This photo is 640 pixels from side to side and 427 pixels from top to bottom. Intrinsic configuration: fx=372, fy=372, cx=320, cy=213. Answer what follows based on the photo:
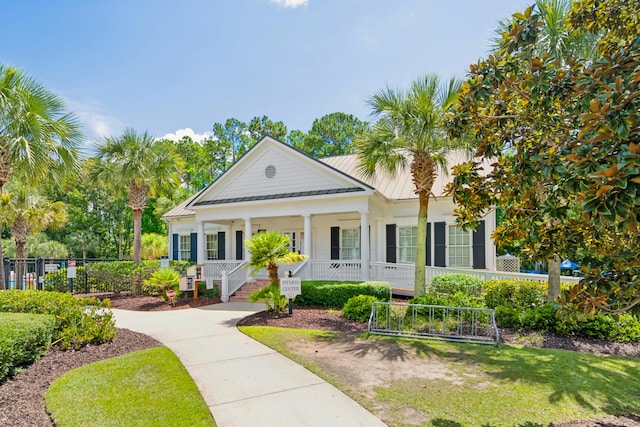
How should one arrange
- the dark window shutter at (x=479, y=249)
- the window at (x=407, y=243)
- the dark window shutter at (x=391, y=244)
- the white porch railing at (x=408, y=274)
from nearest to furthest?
the white porch railing at (x=408, y=274), the dark window shutter at (x=479, y=249), the window at (x=407, y=243), the dark window shutter at (x=391, y=244)

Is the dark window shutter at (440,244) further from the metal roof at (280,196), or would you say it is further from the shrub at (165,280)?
the shrub at (165,280)

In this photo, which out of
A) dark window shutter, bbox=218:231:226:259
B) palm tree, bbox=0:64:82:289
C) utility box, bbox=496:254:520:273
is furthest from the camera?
dark window shutter, bbox=218:231:226:259

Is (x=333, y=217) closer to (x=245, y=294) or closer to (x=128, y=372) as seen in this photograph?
(x=245, y=294)

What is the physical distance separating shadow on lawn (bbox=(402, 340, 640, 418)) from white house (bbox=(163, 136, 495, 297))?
7161 millimetres

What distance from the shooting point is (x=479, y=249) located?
49.9 ft

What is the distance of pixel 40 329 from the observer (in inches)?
269

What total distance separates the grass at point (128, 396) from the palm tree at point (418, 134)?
793cm

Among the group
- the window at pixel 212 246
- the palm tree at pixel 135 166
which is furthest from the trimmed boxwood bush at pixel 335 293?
the window at pixel 212 246

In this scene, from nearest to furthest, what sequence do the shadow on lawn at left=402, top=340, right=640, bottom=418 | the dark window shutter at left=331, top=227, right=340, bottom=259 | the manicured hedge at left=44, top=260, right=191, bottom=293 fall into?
the shadow on lawn at left=402, top=340, right=640, bottom=418
the manicured hedge at left=44, top=260, right=191, bottom=293
the dark window shutter at left=331, top=227, right=340, bottom=259

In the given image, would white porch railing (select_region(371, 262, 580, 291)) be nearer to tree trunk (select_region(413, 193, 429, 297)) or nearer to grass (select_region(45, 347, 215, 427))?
tree trunk (select_region(413, 193, 429, 297))

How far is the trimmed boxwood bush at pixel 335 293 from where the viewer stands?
41.7 feet

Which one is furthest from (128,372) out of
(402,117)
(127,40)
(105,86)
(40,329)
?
(105,86)

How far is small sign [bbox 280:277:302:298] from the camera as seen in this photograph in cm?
1087

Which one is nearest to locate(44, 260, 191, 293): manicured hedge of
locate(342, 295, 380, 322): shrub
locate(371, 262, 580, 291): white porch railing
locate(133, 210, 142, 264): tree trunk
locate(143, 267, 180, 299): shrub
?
locate(133, 210, 142, 264): tree trunk
